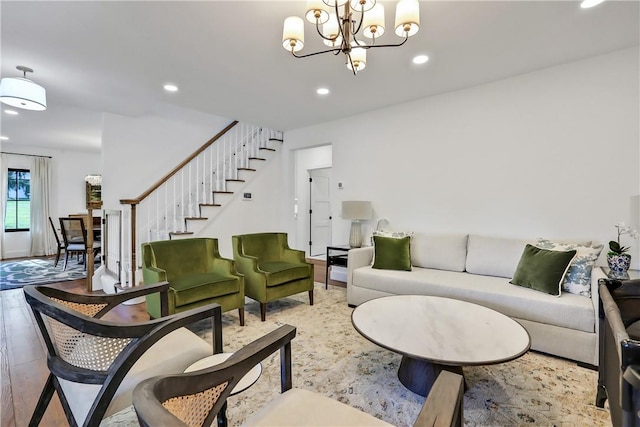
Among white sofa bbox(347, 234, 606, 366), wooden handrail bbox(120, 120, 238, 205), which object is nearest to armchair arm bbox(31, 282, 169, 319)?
white sofa bbox(347, 234, 606, 366)

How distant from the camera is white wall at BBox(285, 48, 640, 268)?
2773mm

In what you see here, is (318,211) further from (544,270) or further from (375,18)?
(375,18)

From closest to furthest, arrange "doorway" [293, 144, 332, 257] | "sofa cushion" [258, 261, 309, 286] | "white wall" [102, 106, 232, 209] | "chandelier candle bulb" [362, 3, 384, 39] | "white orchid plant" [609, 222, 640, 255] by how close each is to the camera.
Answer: "chandelier candle bulb" [362, 3, 384, 39]
"white orchid plant" [609, 222, 640, 255]
"sofa cushion" [258, 261, 309, 286]
"white wall" [102, 106, 232, 209]
"doorway" [293, 144, 332, 257]

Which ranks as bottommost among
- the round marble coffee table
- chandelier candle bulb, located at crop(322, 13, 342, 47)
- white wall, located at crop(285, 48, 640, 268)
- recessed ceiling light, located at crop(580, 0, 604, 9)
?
the round marble coffee table

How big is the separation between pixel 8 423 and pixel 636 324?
11.1 ft

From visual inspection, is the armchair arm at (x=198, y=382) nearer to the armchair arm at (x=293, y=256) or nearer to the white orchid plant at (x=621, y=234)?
the armchair arm at (x=293, y=256)

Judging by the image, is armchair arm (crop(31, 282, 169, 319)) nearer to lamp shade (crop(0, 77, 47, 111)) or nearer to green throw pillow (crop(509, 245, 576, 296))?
lamp shade (crop(0, 77, 47, 111))

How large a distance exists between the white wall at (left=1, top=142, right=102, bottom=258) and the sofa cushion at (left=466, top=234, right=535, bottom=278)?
8481 mm

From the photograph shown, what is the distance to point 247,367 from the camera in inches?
39.3

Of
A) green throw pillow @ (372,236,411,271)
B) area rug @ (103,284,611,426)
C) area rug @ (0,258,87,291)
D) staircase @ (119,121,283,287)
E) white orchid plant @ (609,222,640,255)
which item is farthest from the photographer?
area rug @ (0,258,87,291)

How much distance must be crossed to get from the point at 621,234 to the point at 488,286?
135 cm

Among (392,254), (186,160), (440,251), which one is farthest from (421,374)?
(186,160)

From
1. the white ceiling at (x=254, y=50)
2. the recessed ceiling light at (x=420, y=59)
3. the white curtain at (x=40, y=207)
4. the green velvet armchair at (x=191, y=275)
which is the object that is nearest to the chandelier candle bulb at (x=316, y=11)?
the white ceiling at (x=254, y=50)

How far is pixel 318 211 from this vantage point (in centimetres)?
650
